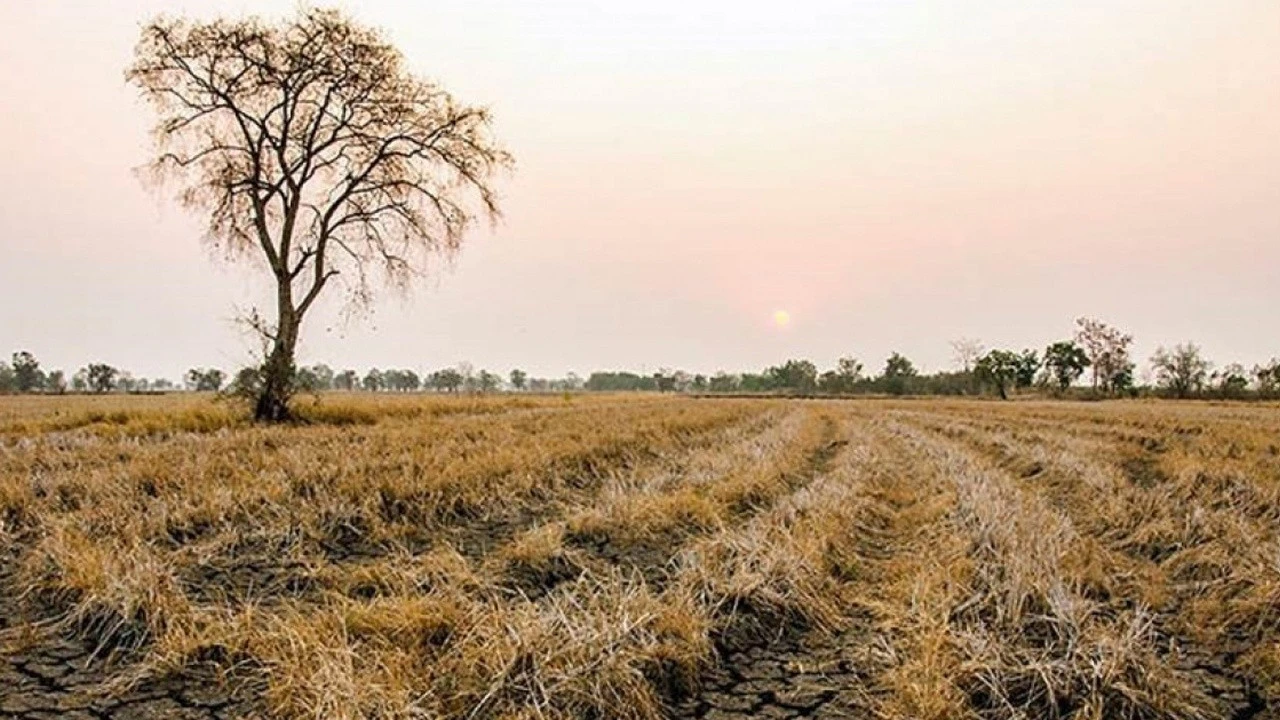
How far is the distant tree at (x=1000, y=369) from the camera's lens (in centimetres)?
10575

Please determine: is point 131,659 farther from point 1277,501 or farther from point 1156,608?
point 1277,501

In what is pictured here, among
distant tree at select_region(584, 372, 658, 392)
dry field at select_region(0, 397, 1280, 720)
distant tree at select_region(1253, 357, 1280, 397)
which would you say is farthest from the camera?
distant tree at select_region(584, 372, 658, 392)

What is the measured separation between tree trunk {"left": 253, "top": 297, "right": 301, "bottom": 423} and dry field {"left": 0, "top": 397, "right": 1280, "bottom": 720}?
902cm

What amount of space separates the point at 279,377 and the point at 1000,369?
104 metres

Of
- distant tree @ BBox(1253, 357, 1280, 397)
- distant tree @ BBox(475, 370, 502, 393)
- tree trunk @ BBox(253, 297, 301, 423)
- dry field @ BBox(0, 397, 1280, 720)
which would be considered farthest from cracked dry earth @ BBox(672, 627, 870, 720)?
distant tree @ BBox(475, 370, 502, 393)

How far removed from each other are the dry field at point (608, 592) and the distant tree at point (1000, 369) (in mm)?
104013

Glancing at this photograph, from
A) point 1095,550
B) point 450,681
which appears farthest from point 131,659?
point 1095,550

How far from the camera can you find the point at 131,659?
3.84 m

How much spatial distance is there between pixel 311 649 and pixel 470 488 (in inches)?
175

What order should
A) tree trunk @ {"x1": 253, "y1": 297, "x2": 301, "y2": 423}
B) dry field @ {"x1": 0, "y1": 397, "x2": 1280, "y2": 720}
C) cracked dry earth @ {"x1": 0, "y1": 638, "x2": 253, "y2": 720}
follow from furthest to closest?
1. tree trunk @ {"x1": 253, "y1": 297, "x2": 301, "y2": 423}
2. dry field @ {"x1": 0, "y1": 397, "x2": 1280, "y2": 720}
3. cracked dry earth @ {"x1": 0, "y1": 638, "x2": 253, "y2": 720}

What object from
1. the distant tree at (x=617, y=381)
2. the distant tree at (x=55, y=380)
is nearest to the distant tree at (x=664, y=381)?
the distant tree at (x=617, y=381)

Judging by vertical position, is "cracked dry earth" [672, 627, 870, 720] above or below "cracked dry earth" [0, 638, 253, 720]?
below

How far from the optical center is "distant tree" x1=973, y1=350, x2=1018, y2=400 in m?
106

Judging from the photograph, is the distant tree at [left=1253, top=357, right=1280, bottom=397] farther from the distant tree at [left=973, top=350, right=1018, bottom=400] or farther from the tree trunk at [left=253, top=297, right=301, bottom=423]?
the tree trunk at [left=253, top=297, right=301, bottom=423]
